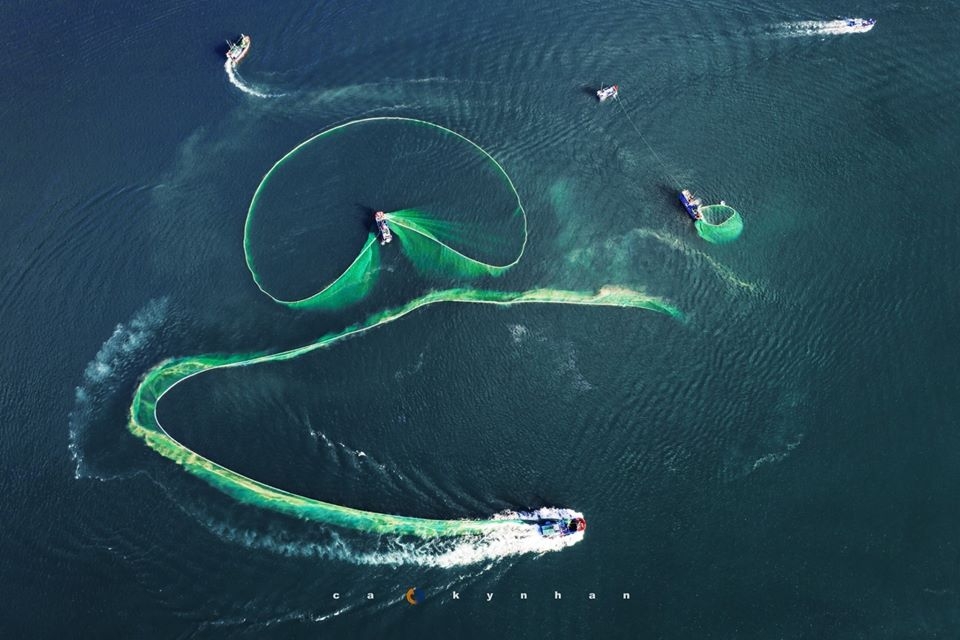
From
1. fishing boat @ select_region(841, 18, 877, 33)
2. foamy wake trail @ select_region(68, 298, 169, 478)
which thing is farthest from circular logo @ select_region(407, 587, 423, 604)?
fishing boat @ select_region(841, 18, 877, 33)

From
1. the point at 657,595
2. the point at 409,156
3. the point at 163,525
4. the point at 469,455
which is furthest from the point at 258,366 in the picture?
the point at 657,595

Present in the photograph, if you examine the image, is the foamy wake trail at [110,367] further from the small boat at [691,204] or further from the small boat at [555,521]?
the small boat at [691,204]

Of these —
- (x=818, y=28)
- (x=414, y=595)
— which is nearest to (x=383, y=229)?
(x=414, y=595)

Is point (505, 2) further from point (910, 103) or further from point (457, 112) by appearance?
point (910, 103)

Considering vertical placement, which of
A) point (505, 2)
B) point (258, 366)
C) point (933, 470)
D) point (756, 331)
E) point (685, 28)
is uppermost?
point (505, 2)

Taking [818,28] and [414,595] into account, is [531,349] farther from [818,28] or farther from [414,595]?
[818,28]

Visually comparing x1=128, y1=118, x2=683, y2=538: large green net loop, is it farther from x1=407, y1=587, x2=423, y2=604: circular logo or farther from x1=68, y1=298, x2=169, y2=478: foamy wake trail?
x1=407, y1=587, x2=423, y2=604: circular logo
